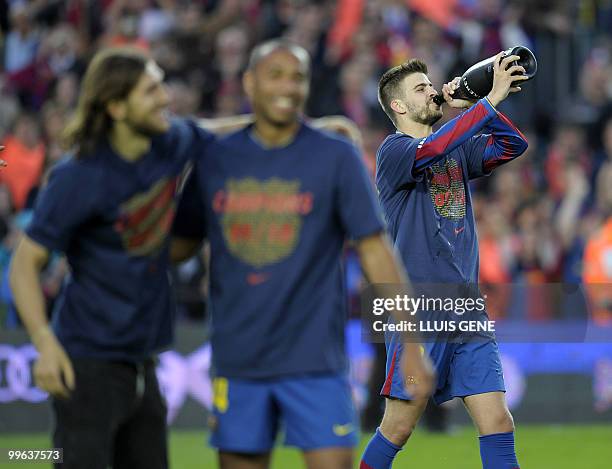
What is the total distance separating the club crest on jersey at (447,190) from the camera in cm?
710

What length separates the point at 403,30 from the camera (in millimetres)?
15875

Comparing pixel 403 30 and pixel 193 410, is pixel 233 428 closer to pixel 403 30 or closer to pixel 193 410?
pixel 193 410

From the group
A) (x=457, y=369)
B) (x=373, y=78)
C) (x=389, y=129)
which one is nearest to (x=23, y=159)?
(x=389, y=129)

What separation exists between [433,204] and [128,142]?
2244 mm

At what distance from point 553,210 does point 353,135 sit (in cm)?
907

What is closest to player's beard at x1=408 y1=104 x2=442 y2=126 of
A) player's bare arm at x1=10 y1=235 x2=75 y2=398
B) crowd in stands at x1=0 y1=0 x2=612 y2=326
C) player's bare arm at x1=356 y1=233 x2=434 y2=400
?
player's bare arm at x1=356 y1=233 x2=434 y2=400

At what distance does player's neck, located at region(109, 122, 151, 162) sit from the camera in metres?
5.32

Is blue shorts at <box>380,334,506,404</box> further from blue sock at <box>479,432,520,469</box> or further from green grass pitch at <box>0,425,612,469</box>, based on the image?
green grass pitch at <box>0,425,612,469</box>

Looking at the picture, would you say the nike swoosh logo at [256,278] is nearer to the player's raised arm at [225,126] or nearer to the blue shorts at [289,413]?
the blue shorts at [289,413]

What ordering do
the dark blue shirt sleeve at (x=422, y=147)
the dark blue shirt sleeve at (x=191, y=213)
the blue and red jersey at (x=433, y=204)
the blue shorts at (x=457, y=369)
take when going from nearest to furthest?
the dark blue shirt sleeve at (x=191, y=213) < the dark blue shirt sleeve at (x=422, y=147) < the blue shorts at (x=457, y=369) < the blue and red jersey at (x=433, y=204)

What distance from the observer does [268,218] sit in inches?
206

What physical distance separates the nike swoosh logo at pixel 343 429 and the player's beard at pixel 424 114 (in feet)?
8.11

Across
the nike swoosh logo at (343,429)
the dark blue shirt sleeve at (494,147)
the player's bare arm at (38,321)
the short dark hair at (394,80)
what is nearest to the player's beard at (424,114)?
the short dark hair at (394,80)

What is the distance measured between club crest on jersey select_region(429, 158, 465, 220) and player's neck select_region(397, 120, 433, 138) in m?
0.22
